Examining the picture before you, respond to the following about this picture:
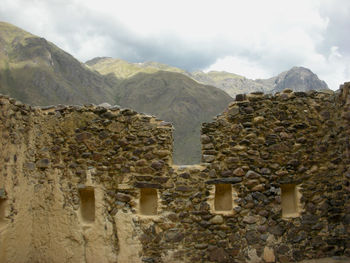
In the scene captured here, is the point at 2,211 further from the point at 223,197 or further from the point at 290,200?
the point at 290,200

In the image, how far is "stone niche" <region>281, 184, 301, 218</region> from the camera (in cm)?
556

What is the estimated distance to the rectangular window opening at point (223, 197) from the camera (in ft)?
18.9

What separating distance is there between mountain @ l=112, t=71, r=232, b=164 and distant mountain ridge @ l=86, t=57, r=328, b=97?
5.35 metres

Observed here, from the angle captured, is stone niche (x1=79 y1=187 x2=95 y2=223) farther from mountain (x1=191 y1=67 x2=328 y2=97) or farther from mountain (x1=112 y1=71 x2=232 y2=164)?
mountain (x1=191 y1=67 x2=328 y2=97)

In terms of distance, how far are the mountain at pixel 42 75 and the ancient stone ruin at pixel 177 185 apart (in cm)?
2345

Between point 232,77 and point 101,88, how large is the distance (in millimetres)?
36891

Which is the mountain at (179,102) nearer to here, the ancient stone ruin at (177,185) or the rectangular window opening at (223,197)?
the rectangular window opening at (223,197)

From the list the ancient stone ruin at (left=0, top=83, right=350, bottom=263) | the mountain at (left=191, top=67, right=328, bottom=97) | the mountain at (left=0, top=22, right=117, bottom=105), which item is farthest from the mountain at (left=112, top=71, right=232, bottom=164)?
the mountain at (left=191, top=67, right=328, bottom=97)

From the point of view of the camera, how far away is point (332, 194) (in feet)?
18.5

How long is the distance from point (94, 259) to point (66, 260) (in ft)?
1.71

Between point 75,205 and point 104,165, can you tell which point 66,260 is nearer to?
point 75,205

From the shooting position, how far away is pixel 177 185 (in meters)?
5.50

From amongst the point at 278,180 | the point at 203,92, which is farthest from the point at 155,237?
the point at 203,92

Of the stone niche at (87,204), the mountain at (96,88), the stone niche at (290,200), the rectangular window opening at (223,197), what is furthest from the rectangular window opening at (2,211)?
the mountain at (96,88)
